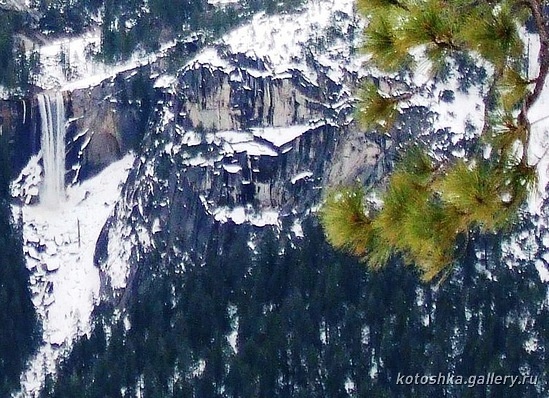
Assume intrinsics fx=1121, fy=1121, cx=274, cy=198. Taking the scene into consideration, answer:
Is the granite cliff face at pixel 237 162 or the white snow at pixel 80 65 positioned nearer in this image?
the granite cliff face at pixel 237 162

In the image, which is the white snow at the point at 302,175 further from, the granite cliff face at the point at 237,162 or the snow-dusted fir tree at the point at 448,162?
the snow-dusted fir tree at the point at 448,162

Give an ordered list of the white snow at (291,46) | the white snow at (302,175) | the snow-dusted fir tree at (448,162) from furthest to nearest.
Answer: the white snow at (291,46)
the white snow at (302,175)
the snow-dusted fir tree at (448,162)

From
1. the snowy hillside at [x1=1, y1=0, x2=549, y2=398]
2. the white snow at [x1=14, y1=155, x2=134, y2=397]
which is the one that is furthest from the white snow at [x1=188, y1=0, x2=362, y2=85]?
the white snow at [x1=14, y1=155, x2=134, y2=397]

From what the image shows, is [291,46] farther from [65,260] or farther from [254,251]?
[65,260]

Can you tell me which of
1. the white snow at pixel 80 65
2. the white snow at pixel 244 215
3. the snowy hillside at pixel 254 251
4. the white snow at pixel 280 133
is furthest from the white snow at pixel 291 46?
the white snow at pixel 244 215

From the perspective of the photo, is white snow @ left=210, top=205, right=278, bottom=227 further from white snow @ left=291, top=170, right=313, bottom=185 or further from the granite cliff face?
white snow @ left=291, top=170, right=313, bottom=185

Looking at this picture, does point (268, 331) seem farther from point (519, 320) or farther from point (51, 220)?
point (51, 220)

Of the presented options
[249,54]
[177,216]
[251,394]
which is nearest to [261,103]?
[249,54]
